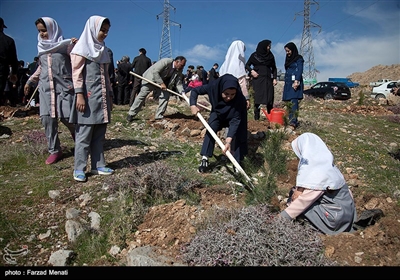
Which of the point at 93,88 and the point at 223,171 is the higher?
the point at 93,88

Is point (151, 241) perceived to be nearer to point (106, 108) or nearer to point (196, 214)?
point (196, 214)

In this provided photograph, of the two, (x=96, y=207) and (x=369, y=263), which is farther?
(x=96, y=207)

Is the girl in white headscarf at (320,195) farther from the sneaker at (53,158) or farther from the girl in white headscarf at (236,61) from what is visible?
the sneaker at (53,158)

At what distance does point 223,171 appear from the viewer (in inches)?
166

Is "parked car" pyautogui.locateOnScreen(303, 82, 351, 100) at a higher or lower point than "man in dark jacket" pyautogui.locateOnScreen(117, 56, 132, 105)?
higher

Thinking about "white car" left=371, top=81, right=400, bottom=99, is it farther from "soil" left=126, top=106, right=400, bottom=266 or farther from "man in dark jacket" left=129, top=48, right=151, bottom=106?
"soil" left=126, top=106, right=400, bottom=266

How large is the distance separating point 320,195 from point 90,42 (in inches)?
114

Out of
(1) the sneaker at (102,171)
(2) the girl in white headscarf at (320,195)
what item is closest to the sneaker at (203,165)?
(1) the sneaker at (102,171)

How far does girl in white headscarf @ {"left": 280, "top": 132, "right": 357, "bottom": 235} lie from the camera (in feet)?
8.35

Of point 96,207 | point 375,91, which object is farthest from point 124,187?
point 375,91

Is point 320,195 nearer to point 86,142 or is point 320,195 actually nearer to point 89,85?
point 86,142

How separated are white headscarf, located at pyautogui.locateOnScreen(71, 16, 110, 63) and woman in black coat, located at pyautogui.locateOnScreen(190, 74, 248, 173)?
Result: 1.33 meters

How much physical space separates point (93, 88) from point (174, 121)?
335cm

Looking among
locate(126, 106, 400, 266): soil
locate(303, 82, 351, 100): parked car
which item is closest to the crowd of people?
locate(126, 106, 400, 266): soil
